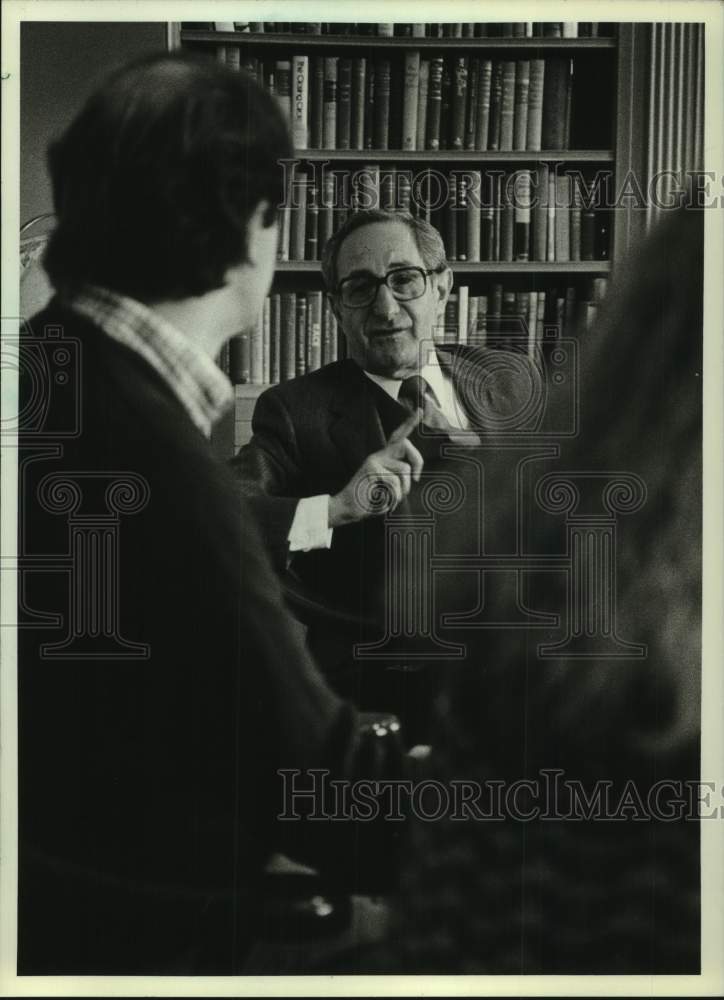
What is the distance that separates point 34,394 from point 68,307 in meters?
0.20

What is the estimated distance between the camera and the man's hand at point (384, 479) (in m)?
2.36

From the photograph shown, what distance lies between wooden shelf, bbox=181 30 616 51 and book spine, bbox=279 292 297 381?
0.55 meters

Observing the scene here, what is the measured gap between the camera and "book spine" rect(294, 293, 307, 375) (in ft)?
7.72

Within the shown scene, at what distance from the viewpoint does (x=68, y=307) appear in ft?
7.68

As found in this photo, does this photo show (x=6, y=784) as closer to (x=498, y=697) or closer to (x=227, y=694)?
(x=227, y=694)

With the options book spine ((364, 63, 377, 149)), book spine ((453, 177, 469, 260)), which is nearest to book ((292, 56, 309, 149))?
book spine ((364, 63, 377, 149))

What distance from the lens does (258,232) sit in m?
2.34

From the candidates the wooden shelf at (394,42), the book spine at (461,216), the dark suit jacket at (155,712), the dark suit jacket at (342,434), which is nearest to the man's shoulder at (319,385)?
the dark suit jacket at (342,434)

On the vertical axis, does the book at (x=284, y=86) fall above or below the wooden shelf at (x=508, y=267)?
above

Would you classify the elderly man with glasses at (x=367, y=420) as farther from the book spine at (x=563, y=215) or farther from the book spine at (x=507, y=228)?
the book spine at (x=563, y=215)

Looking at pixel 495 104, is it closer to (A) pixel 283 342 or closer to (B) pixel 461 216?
(B) pixel 461 216

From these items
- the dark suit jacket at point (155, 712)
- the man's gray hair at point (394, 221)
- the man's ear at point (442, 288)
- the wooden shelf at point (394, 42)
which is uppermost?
the wooden shelf at point (394, 42)

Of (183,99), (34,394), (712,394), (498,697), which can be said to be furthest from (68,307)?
(712,394)

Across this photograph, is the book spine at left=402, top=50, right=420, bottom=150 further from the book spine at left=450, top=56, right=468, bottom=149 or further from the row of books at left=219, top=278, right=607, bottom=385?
the row of books at left=219, top=278, right=607, bottom=385
